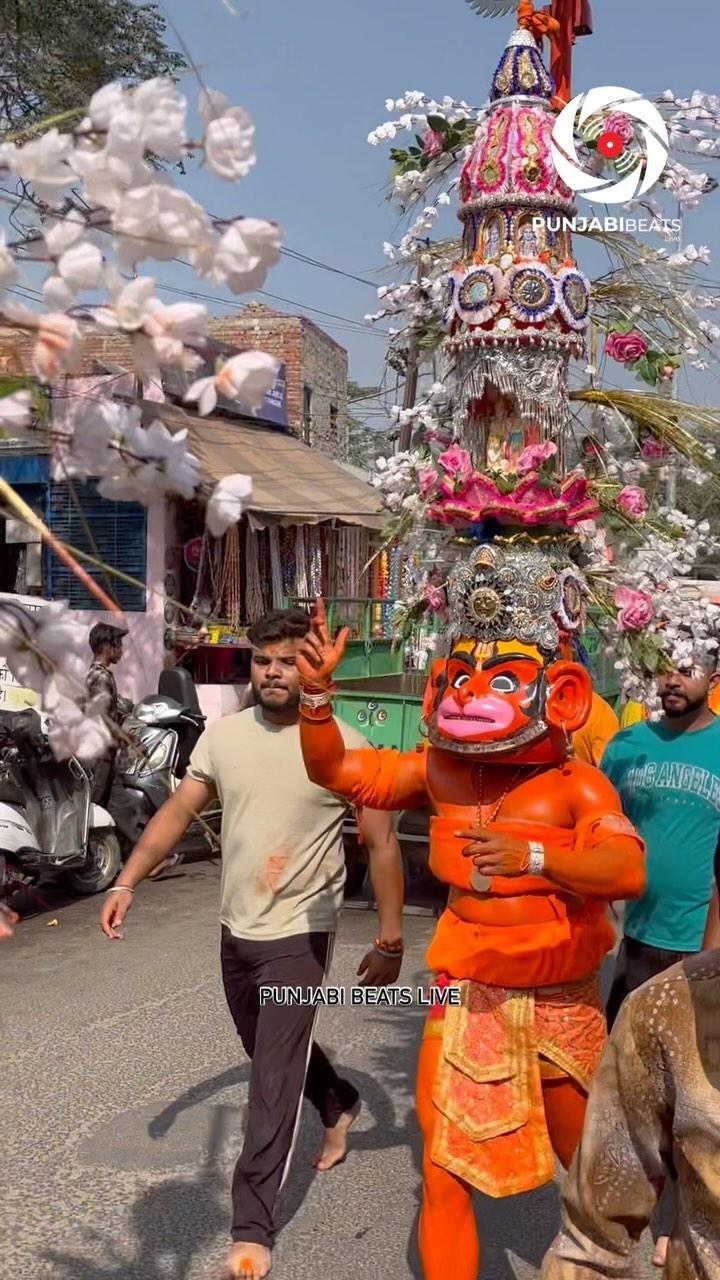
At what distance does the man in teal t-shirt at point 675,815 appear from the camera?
13.7 feet

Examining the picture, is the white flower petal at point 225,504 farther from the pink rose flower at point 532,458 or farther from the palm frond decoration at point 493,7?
the palm frond decoration at point 493,7

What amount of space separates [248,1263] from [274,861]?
1119 millimetres

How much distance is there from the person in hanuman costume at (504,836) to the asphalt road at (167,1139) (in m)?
0.78

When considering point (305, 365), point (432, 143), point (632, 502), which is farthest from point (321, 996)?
point (305, 365)

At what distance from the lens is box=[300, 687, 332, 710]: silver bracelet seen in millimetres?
3459

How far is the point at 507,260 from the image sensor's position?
4.31 meters

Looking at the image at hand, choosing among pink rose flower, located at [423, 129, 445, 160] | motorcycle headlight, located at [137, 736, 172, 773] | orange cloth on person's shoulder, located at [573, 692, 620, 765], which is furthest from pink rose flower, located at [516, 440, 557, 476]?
motorcycle headlight, located at [137, 736, 172, 773]

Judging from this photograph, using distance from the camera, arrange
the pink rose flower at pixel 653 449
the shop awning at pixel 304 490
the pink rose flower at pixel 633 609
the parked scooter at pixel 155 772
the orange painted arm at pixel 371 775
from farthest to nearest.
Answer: the shop awning at pixel 304 490 → the parked scooter at pixel 155 772 → the pink rose flower at pixel 653 449 → the pink rose flower at pixel 633 609 → the orange painted arm at pixel 371 775

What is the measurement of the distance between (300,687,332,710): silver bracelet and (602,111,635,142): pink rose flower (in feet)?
7.57

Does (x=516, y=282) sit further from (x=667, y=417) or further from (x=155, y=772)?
(x=155, y=772)

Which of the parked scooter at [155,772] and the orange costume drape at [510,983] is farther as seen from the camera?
the parked scooter at [155,772]

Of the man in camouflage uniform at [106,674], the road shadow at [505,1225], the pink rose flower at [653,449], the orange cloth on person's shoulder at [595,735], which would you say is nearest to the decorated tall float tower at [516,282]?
the pink rose flower at [653,449]

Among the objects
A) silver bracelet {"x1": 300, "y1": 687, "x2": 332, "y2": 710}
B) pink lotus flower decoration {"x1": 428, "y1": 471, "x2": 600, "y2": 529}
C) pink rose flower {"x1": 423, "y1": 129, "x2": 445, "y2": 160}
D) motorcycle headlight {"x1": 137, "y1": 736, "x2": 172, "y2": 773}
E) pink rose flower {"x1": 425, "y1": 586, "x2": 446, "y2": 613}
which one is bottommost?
motorcycle headlight {"x1": 137, "y1": 736, "x2": 172, "y2": 773}

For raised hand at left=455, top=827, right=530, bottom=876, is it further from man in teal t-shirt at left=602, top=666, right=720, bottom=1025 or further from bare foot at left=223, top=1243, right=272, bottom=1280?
bare foot at left=223, top=1243, right=272, bottom=1280
